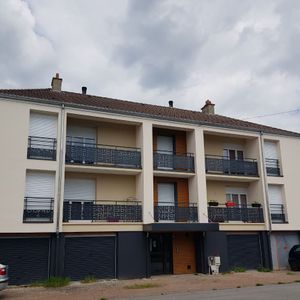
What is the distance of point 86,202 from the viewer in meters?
18.1

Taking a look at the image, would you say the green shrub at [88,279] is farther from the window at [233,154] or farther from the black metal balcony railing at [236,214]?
the window at [233,154]

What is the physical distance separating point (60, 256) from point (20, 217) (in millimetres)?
2429

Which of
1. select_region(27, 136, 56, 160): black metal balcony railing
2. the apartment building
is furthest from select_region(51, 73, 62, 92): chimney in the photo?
select_region(27, 136, 56, 160): black metal balcony railing

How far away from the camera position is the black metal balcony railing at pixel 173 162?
1994 cm

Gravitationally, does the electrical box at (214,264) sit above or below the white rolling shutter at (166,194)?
below

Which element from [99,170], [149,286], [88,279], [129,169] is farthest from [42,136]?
[149,286]

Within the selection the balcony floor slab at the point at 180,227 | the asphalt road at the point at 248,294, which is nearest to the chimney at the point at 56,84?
the balcony floor slab at the point at 180,227

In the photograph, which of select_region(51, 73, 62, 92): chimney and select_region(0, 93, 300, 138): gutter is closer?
select_region(0, 93, 300, 138): gutter

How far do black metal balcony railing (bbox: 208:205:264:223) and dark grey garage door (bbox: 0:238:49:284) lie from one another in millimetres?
8849

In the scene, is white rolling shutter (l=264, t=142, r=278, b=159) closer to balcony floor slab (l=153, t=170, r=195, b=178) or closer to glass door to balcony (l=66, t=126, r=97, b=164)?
balcony floor slab (l=153, t=170, r=195, b=178)

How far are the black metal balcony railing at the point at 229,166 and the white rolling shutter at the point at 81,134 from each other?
6609 mm

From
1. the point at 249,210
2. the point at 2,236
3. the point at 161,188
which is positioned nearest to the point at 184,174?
the point at 161,188

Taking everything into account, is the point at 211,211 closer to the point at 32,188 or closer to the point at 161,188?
the point at 161,188

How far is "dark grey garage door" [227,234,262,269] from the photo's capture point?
20531 millimetres
